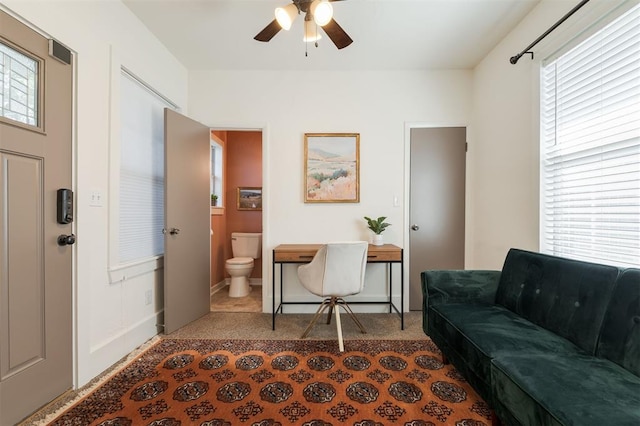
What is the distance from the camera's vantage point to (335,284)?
84.4 inches

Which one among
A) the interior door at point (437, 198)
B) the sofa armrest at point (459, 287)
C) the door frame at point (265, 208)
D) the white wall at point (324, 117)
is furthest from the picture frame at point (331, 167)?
the sofa armrest at point (459, 287)

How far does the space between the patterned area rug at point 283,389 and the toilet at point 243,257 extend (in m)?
1.32

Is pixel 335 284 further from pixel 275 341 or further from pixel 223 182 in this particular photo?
pixel 223 182

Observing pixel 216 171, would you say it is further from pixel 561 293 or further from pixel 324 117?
pixel 561 293

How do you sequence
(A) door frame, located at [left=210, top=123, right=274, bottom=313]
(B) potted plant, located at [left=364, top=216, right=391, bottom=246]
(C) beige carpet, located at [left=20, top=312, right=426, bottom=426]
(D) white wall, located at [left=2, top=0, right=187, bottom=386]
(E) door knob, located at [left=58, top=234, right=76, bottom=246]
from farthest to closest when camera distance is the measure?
(A) door frame, located at [left=210, top=123, right=274, bottom=313] < (B) potted plant, located at [left=364, top=216, right=391, bottom=246] < (C) beige carpet, located at [left=20, top=312, right=426, bottom=426] < (D) white wall, located at [left=2, top=0, right=187, bottom=386] < (E) door knob, located at [left=58, top=234, right=76, bottom=246]

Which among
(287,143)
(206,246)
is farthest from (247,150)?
(206,246)

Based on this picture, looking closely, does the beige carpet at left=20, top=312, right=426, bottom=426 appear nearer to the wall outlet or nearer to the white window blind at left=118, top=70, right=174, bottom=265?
the white window blind at left=118, top=70, right=174, bottom=265

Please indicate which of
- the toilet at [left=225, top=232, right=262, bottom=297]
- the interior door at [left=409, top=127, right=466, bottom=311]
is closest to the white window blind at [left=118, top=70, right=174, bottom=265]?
the toilet at [left=225, top=232, right=262, bottom=297]

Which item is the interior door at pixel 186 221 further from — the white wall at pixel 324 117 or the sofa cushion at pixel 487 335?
the sofa cushion at pixel 487 335

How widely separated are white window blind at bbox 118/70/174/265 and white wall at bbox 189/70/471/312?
63cm

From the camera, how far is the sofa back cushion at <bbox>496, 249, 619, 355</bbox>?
1.28m

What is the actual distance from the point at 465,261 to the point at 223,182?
3510 millimetres

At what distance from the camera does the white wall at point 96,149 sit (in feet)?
5.38

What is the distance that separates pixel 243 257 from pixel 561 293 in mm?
3422
